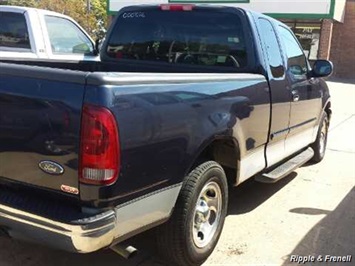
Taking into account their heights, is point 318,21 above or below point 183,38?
below

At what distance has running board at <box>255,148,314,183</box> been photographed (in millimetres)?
4961

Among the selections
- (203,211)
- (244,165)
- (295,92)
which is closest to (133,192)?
(203,211)

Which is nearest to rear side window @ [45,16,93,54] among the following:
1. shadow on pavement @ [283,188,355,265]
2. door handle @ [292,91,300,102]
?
door handle @ [292,91,300,102]

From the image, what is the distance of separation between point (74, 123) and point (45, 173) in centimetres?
37

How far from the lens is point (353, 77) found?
85.8 ft

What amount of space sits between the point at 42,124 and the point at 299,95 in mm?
3438

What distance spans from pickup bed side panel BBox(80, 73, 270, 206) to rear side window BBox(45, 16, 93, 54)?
18.0ft

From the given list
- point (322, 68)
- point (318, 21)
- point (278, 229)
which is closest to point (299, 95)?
point (322, 68)

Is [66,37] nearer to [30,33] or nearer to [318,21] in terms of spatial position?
[30,33]

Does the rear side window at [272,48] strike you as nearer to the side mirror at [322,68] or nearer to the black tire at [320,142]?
the side mirror at [322,68]

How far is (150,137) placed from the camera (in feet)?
9.88

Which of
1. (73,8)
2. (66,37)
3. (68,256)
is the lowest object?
(73,8)

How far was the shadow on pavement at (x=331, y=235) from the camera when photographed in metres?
4.26

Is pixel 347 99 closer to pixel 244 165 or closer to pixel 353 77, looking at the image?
pixel 353 77
